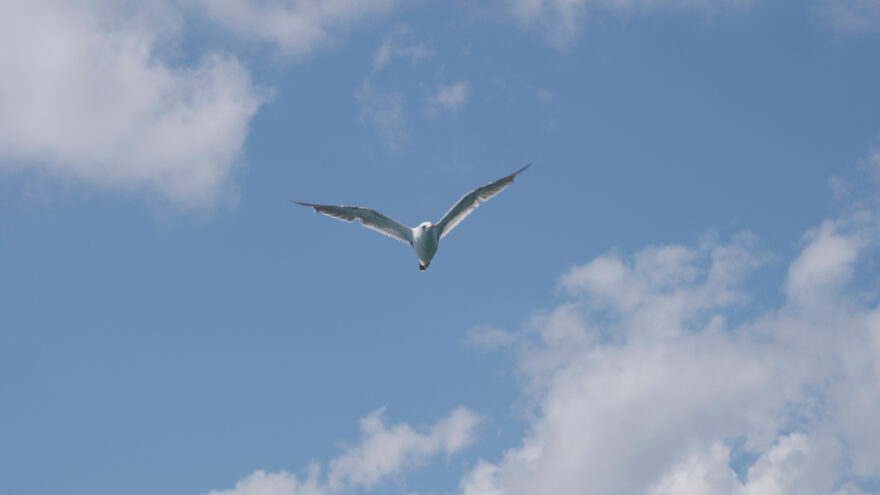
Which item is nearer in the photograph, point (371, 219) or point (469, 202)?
point (469, 202)

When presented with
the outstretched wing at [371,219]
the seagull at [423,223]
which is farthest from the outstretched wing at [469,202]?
the outstretched wing at [371,219]

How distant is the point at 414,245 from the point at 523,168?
891 cm

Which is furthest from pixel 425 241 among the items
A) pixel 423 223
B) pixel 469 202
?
pixel 469 202

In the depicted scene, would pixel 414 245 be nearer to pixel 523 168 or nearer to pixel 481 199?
pixel 481 199

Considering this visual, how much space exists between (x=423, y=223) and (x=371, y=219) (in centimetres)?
390

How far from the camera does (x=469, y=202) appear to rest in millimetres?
41156

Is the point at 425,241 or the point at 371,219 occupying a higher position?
the point at 371,219

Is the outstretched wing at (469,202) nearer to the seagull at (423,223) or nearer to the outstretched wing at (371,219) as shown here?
the seagull at (423,223)

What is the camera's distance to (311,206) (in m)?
→ 41.6

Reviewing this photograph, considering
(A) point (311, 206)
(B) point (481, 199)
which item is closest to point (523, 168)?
(B) point (481, 199)

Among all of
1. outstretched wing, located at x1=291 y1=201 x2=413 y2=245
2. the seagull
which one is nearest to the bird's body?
the seagull

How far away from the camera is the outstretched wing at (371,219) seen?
41438 millimetres

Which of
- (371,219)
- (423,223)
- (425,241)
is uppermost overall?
(371,219)

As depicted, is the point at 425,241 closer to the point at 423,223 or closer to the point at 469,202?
the point at 423,223
